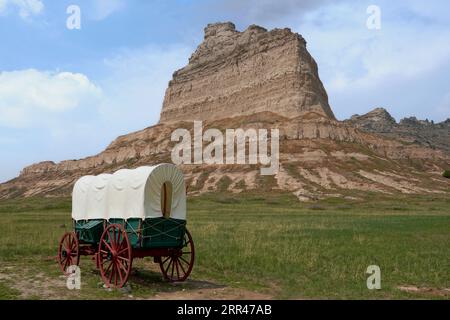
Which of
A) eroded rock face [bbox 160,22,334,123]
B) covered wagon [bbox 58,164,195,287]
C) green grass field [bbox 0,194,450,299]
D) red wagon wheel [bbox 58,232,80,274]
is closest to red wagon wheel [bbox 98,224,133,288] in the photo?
covered wagon [bbox 58,164,195,287]

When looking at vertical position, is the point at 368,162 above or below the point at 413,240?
above

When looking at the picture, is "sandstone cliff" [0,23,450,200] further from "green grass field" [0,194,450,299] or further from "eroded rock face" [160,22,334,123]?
"green grass field" [0,194,450,299]

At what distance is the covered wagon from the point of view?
1441cm

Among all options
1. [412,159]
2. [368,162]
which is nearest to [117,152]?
[368,162]

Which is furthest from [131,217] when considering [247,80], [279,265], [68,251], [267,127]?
[247,80]

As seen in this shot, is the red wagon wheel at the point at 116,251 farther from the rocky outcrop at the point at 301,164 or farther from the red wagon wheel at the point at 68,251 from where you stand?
the rocky outcrop at the point at 301,164

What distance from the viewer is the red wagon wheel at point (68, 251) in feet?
57.0

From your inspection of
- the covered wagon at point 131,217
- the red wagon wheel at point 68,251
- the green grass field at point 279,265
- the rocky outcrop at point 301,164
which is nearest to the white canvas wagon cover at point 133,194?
the covered wagon at point 131,217

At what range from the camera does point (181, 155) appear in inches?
5012

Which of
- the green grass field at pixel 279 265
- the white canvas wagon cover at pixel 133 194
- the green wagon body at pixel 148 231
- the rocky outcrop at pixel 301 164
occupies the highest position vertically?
the rocky outcrop at pixel 301 164

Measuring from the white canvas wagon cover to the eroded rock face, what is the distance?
385 ft

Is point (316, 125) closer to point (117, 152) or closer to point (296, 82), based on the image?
point (296, 82)
